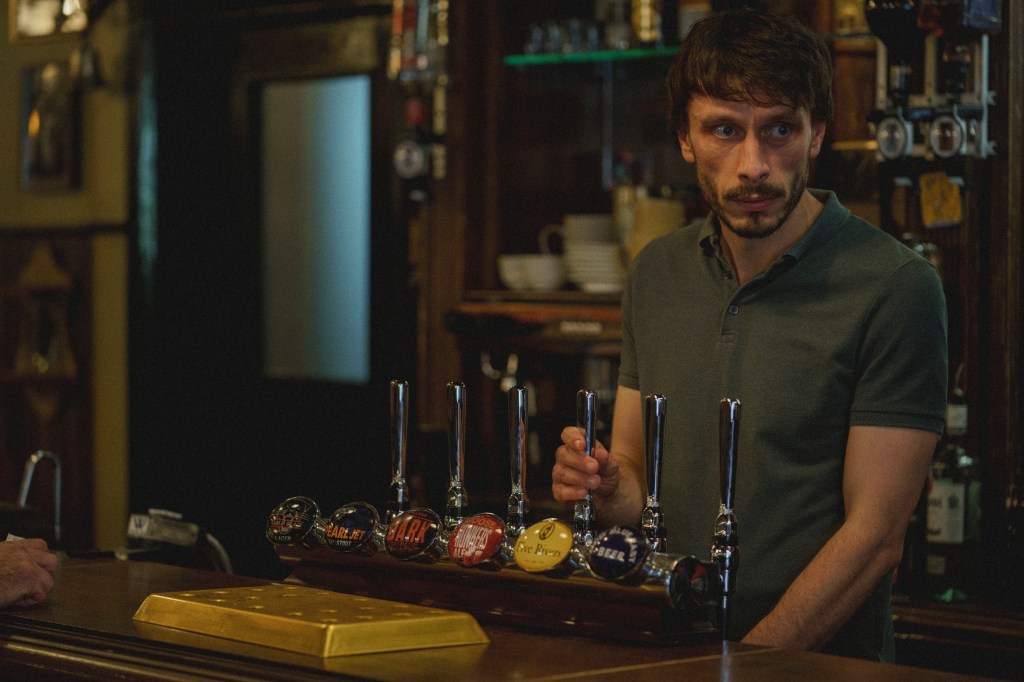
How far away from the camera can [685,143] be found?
7.48 ft

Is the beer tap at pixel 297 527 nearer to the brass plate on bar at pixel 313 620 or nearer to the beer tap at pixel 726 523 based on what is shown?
the brass plate on bar at pixel 313 620

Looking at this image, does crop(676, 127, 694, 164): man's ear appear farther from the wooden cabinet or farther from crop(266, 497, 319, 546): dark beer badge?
the wooden cabinet

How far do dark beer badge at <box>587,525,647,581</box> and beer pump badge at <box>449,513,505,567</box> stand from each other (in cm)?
15

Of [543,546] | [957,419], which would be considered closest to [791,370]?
[543,546]

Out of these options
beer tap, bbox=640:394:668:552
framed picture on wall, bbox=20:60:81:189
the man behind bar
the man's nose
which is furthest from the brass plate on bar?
framed picture on wall, bbox=20:60:81:189

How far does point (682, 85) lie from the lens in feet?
7.23

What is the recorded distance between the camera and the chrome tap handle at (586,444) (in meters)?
1.83

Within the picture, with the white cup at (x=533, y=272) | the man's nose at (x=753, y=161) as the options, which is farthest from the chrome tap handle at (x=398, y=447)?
the white cup at (x=533, y=272)

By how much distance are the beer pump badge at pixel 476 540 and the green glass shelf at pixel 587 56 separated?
2.40 meters

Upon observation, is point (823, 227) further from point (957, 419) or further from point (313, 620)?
point (957, 419)

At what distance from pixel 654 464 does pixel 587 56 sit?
2550 mm

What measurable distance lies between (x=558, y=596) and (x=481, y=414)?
2547mm

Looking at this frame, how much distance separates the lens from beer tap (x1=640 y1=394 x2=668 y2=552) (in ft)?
5.64

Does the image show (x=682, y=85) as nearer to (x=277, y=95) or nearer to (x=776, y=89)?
(x=776, y=89)
